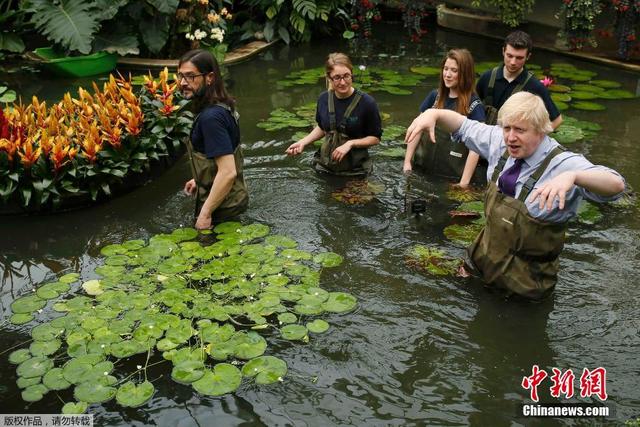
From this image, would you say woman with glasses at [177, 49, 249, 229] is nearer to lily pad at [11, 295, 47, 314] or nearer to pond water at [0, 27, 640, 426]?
pond water at [0, 27, 640, 426]

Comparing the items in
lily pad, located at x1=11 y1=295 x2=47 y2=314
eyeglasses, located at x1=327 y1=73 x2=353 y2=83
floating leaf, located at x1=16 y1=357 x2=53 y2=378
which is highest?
eyeglasses, located at x1=327 y1=73 x2=353 y2=83

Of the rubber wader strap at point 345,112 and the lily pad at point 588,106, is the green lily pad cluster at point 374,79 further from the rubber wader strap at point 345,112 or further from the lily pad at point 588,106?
the rubber wader strap at point 345,112

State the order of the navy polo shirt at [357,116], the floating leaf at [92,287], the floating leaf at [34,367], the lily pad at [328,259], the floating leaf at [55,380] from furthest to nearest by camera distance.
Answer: the navy polo shirt at [357,116] < the lily pad at [328,259] < the floating leaf at [92,287] < the floating leaf at [34,367] < the floating leaf at [55,380]

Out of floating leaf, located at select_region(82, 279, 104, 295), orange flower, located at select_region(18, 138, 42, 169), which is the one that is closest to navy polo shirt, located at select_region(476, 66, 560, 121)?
floating leaf, located at select_region(82, 279, 104, 295)

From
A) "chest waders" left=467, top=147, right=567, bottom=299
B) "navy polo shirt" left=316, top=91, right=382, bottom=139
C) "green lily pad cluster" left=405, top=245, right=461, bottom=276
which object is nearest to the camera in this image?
"chest waders" left=467, top=147, right=567, bottom=299

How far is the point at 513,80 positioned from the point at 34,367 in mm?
4121

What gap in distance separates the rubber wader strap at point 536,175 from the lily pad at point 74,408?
8.14 feet

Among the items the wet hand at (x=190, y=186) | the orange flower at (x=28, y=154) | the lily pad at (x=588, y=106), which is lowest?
the wet hand at (x=190, y=186)

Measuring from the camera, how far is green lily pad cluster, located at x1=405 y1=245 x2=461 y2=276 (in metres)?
4.44

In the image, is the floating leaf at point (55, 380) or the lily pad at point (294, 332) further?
the lily pad at point (294, 332)

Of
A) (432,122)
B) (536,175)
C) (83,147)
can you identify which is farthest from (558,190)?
(83,147)

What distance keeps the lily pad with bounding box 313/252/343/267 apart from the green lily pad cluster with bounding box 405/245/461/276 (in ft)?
1.58

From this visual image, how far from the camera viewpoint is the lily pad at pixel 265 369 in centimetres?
338

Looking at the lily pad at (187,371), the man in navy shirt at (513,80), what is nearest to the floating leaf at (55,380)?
the lily pad at (187,371)
